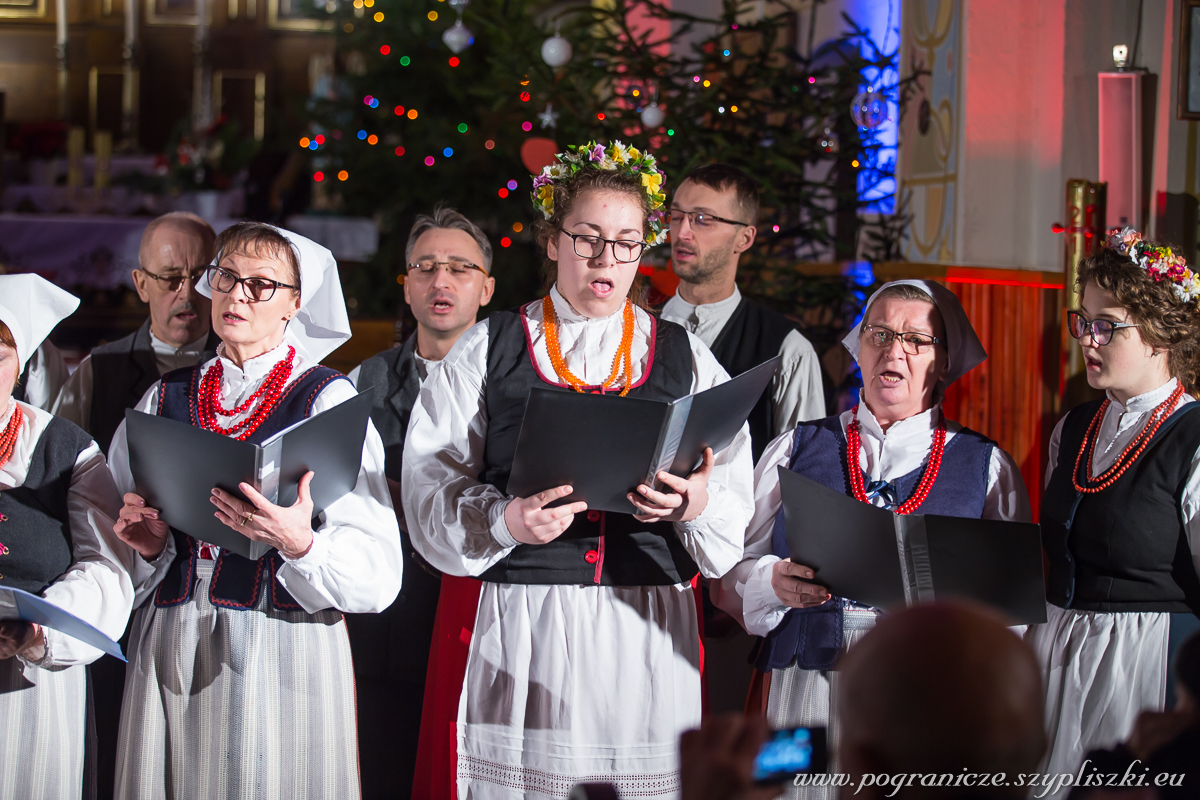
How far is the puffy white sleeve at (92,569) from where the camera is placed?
6.55ft

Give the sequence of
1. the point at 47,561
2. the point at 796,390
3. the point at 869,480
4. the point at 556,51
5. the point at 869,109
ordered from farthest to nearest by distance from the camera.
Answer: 1. the point at 556,51
2. the point at 869,109
3. the point at 796,390
4. the point at 869,480
5. the point at 47,561

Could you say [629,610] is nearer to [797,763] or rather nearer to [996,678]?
[797,763]

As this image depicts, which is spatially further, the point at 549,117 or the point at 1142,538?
the point at 549,117

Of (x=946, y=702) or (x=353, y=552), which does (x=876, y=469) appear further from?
(x=946, y=702)

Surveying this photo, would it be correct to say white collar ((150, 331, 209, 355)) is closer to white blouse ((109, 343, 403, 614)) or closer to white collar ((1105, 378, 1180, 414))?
white blouse ((109, 343, 403, 614))

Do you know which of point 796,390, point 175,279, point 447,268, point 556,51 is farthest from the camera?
point 556,51

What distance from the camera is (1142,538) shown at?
87.4 inches

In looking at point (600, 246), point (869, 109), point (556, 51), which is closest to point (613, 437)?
point (600, 246)

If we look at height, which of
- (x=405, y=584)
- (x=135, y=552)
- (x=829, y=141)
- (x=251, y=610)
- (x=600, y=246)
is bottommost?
(x=405, y=584)

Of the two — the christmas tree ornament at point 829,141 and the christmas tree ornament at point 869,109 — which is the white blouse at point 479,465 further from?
the christmas tree ornament at point 829,141

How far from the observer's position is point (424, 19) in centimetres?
730

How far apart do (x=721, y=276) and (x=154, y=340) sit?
68.2 inches

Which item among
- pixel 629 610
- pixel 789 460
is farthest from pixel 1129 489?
pixel 629 610

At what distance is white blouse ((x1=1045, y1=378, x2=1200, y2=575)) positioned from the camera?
2207 mm
